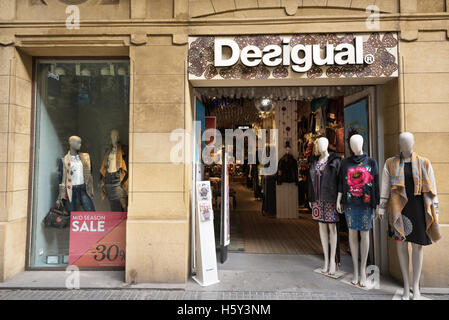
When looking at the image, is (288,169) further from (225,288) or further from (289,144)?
(225,288)

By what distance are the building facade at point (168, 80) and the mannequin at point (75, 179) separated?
23.0 inches

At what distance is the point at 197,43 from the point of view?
3.91 metres

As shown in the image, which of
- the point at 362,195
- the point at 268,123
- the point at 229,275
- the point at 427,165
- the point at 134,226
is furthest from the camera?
the point at 268,123

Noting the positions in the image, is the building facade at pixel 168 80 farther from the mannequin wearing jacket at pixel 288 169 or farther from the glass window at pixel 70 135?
the mannequin wearing jacket at pixel 288 169

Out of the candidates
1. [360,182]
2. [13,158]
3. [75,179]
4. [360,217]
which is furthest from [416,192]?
[13,158]

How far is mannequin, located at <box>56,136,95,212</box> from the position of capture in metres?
4.34

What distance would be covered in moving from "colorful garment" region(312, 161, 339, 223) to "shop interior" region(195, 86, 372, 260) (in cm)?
79

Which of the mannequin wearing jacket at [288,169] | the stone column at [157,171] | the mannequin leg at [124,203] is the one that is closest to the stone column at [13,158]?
the mannequin leg at [124,203]

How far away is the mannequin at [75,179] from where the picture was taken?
4340mm

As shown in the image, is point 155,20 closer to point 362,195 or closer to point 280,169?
point 362,195

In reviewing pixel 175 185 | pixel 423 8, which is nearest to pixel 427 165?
pixel 423 8

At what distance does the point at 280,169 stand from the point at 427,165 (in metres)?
5.26

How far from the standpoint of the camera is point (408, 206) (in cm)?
316

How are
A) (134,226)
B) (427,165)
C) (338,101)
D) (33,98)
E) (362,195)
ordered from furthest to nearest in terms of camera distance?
1. (338,101)
2. (33,98)
3. (134,226)
4. (362,195)
5. (427,165)
